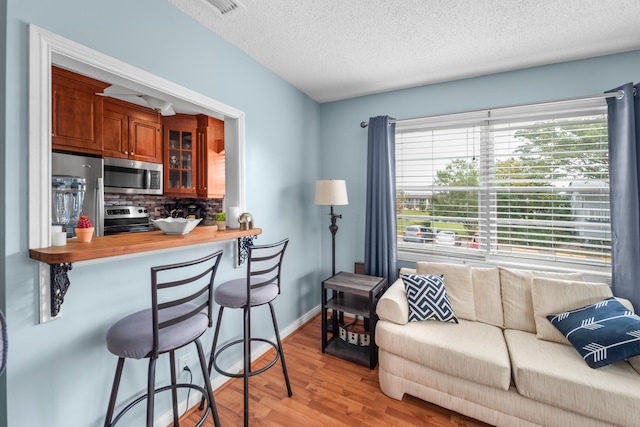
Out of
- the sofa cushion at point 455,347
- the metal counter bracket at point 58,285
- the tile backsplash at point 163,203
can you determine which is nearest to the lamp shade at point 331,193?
the sofa cushion at point 455,347

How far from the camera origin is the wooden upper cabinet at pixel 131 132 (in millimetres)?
2721

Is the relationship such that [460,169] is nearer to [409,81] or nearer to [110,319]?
[409,81]

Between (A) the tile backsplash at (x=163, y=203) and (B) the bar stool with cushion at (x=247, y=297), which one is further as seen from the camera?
(A) the tile backsplash at (x=163, y=203)

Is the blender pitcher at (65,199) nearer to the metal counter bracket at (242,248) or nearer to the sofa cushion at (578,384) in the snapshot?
the metal counter bracket at (242,248)

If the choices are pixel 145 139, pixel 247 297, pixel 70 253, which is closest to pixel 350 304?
pixel 247 297

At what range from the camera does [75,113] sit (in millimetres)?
2385

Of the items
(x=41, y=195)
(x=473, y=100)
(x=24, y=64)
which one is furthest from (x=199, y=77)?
(x=473, y=100)

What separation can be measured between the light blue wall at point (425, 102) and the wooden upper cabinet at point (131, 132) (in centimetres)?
198

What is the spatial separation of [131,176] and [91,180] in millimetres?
438

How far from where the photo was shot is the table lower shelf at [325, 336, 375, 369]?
7.81ft

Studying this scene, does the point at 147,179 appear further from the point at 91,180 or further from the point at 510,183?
the point at 510,183

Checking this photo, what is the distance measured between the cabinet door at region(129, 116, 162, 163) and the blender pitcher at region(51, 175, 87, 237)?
1.72 m

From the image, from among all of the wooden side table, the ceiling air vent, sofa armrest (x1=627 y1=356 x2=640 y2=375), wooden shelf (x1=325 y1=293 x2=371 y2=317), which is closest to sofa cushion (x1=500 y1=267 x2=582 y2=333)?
sofa armrest (x1=627 y1=356 x2=640 y2=375)

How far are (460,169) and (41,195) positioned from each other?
10.1ft
